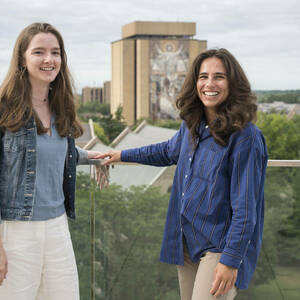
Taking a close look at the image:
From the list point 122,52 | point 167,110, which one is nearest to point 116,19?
point 122,52

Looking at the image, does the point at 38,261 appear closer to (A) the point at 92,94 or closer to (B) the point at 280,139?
(B) the point at 280,139

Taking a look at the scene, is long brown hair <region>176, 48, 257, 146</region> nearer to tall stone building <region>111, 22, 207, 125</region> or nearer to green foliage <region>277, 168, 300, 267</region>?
green foliage <region>277, 168, 300, 267</region>

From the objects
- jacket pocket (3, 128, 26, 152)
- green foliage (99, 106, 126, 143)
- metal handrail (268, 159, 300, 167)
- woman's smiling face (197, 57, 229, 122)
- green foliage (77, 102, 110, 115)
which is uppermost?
woman's smiling face (197, 57, 229, 122)

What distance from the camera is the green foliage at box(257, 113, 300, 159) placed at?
1873 inches

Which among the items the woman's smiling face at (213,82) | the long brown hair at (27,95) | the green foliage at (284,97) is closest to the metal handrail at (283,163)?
the woman's smiling face at (213,82)

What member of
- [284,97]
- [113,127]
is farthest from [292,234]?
[284,97]

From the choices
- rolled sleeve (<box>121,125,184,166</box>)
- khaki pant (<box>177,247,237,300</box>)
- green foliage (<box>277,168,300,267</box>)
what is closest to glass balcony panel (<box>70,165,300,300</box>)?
green foliage (<box>277,168,300,267</box>)

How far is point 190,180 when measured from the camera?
218 cm

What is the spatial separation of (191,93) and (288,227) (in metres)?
1.26

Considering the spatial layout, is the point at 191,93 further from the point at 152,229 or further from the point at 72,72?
the point at 152,229

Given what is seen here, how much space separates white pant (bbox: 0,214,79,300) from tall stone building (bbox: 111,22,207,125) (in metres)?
98.0

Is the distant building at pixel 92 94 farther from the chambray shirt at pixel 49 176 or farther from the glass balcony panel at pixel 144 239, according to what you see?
the chambray shirt at pixel 49 176

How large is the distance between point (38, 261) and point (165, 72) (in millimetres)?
101084

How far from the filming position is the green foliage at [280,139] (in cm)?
4756
